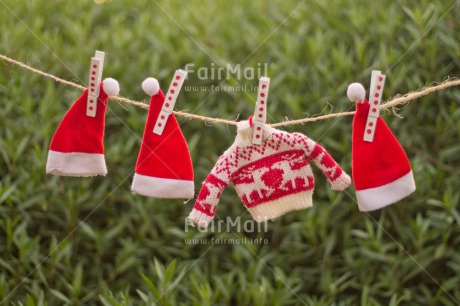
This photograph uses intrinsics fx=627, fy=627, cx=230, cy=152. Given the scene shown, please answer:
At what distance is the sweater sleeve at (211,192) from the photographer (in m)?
1.78

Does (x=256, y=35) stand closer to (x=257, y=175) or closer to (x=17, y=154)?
(x=17, y=154)

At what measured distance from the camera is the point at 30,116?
315cm

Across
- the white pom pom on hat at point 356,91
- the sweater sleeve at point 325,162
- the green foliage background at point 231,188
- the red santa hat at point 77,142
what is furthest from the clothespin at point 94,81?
the green foliage background at point 231,188

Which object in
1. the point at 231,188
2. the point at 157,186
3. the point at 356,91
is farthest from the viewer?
the point at 231,188

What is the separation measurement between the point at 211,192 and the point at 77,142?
420mm

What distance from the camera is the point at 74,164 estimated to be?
1832mm

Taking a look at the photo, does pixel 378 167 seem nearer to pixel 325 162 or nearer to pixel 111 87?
pixel 325 162

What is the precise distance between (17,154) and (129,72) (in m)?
0.73

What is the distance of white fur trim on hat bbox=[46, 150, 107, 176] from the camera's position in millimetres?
1826

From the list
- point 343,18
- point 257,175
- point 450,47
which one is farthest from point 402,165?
point 343,18

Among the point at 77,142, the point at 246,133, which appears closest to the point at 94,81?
the point at 77,142

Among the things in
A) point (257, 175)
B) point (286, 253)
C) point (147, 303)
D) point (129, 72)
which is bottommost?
point (147, 303)

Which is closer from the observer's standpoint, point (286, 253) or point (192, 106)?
point (286, 253)

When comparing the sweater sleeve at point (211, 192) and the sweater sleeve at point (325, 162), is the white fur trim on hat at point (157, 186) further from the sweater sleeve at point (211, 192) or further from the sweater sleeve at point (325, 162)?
the sweater sleeve at point (325, 162)
